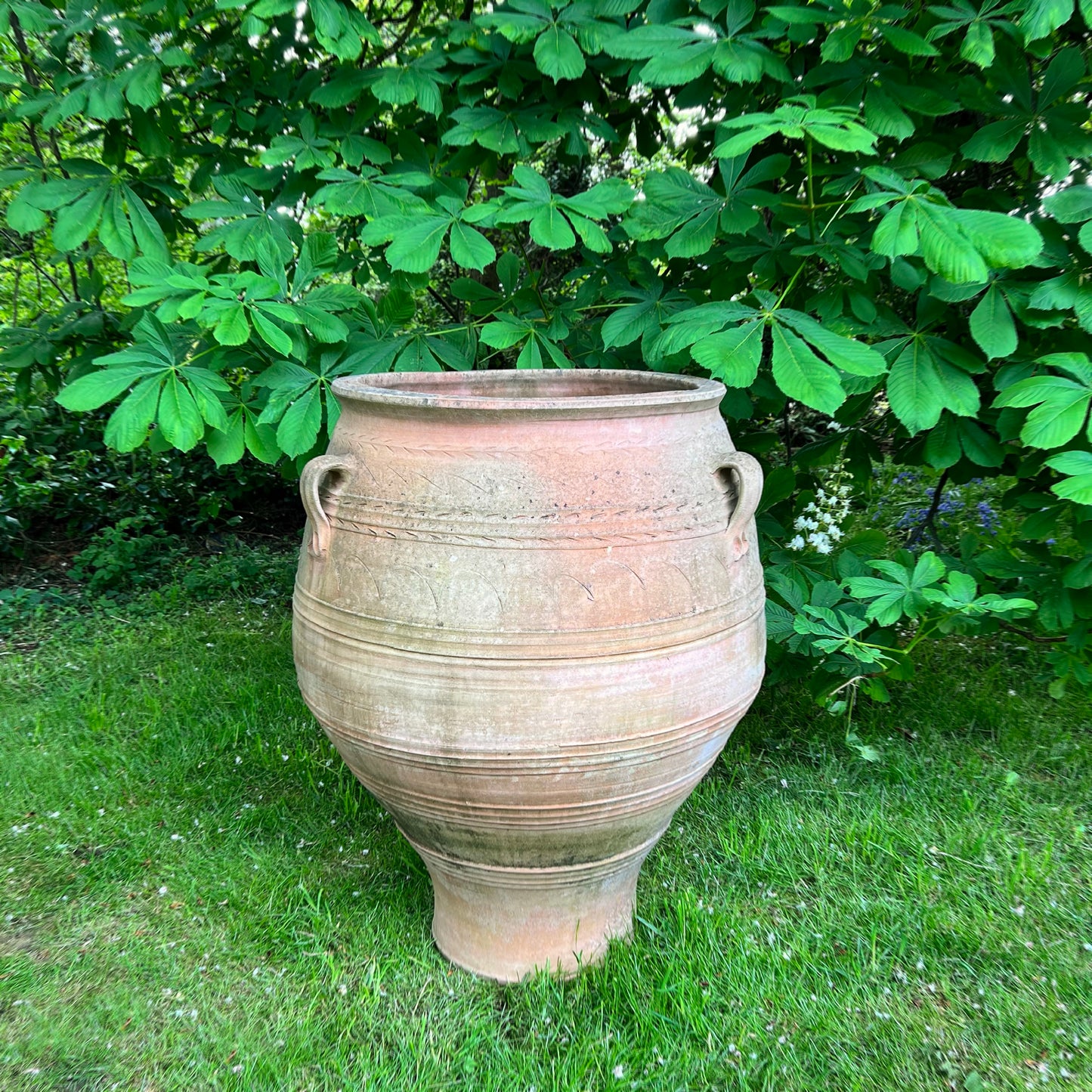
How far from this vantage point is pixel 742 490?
1.96 meters

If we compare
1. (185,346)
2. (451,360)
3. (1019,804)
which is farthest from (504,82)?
(1019,804)

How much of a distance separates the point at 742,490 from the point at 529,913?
43.3 inches

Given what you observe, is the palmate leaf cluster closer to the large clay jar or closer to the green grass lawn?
the large clay jar

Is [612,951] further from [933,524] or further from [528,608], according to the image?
[933,524]

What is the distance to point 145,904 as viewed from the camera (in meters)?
2.51

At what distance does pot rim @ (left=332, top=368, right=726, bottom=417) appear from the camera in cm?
176

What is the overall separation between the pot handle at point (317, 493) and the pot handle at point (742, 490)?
2.60ft

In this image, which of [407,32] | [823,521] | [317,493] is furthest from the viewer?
[407,32]

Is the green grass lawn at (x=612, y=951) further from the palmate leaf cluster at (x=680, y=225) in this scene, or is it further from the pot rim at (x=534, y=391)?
the pot rim at (x=534, y=391)

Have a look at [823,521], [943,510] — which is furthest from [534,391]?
[943,510]

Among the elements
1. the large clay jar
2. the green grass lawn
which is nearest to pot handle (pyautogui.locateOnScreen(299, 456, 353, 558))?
the large clay jar

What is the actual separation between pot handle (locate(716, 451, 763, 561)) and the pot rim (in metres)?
0.14

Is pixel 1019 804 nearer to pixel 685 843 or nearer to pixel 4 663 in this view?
pixel 685 843

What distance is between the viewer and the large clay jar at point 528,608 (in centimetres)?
177
